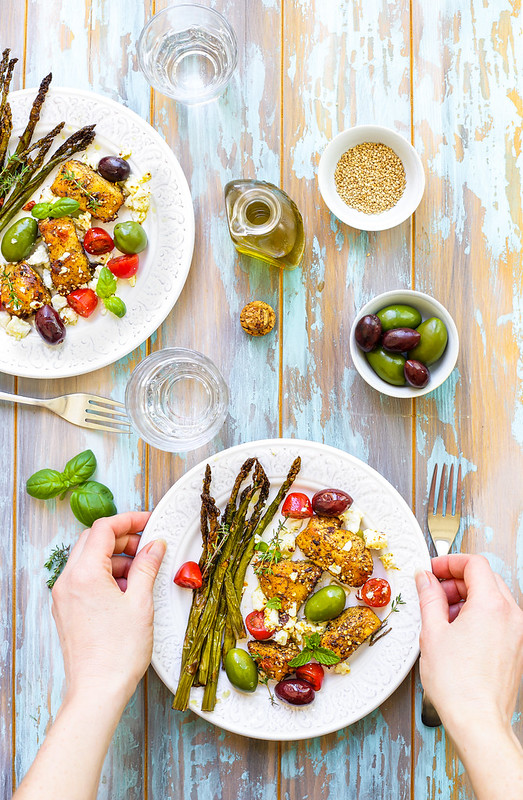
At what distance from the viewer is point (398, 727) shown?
1.87m

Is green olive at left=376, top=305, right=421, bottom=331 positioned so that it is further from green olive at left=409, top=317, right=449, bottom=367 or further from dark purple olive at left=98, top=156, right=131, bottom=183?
dark purple olive at left=98, top=156, right=131, bottom=183

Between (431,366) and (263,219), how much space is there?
0.62 metres

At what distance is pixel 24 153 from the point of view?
1.89 m

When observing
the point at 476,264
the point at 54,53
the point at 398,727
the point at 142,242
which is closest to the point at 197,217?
the point at 142,242

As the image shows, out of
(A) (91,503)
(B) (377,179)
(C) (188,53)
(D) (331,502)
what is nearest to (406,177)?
(B) (377,179)

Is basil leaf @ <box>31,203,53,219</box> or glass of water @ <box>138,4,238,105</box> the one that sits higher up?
glass of water @ <box>138,4,238,105</box>

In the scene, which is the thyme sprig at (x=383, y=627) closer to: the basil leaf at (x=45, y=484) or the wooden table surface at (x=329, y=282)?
the wooden table surface at (x=329, y=282)

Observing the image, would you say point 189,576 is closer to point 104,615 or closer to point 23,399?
point 104,615

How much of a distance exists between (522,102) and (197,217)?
1.02m

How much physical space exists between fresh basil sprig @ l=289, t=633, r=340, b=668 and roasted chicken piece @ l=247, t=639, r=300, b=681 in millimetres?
19

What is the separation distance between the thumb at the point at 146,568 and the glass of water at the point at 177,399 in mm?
265

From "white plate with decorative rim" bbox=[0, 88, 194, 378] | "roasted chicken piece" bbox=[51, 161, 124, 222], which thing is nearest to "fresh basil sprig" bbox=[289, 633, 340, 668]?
"white plate with decorative rim" bbox=[0, 88, 194, 378]

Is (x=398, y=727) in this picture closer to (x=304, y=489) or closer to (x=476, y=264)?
(x=304, y=489)

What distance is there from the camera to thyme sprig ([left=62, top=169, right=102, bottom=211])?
1.83 metres
